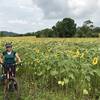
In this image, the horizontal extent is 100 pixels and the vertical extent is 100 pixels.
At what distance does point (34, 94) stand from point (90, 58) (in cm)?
194

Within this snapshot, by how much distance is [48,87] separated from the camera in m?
12.0

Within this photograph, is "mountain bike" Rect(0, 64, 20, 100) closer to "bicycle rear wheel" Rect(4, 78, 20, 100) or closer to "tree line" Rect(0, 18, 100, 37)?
"bicycle rear wheel" Rect(4, 78, 20, 100)

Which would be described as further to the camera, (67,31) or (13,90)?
(67,31)

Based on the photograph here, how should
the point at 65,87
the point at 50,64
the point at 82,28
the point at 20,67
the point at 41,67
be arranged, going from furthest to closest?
the point at 82,28 → the point at 20,67 → the point at 41,67 → the point at 50,64 → the point at 65,87

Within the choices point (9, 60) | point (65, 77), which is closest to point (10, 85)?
point (9, 60)

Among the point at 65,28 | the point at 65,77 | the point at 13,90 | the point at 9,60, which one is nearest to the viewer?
the point at 65,77

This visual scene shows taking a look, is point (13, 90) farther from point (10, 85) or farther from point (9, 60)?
point (9, 60)

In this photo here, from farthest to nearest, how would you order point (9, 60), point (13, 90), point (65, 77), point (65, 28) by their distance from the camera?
point (65, 28), point (9, 60), point (13, 90), point (65, 77)

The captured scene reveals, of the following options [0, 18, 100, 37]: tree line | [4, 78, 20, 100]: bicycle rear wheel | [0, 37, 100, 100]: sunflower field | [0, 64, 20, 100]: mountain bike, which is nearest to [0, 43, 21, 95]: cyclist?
[0, 64, 20, 100]: mountain bike

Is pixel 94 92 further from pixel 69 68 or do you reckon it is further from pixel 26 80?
pixel 26 80

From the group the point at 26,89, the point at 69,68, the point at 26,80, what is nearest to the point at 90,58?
the point at 69,68

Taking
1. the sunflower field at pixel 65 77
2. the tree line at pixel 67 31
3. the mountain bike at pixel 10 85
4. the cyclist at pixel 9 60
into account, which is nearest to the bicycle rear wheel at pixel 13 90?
the mountain bike at pixel 10 85

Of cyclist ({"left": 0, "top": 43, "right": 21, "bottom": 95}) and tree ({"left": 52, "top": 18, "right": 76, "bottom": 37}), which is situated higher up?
cyclist ({"left": 0, "top": 43, "right": 21, "bottom": 95})

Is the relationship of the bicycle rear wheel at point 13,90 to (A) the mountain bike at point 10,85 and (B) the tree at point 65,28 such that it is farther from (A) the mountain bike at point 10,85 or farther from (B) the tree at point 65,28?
(B) the tree at point 65,28
